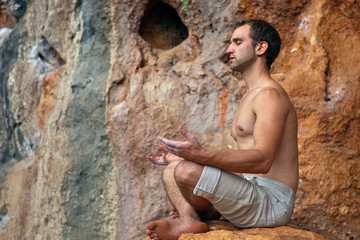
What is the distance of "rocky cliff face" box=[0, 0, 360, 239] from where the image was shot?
3.89 meters

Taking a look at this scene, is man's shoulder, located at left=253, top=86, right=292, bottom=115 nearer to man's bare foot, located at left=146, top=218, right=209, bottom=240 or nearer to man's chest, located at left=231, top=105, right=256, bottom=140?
man's chest, located at left=231, top=105, right=256, bottom=140

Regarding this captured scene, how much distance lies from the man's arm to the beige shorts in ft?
0.26

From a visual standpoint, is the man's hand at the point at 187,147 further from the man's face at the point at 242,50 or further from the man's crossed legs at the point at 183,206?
the man's face at the point at 242,50

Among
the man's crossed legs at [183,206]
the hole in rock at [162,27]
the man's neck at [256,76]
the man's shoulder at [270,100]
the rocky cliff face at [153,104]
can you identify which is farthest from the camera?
the hole in rock at [162,27]

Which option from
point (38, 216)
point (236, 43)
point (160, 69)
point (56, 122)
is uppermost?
point (236, 43)

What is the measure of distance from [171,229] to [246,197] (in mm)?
442

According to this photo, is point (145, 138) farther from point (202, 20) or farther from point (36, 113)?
point (36, 113)

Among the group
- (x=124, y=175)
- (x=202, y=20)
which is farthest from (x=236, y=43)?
(x=124, y=175)

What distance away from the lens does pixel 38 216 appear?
16.8ft

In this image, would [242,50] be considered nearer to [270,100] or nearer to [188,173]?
[270,100]

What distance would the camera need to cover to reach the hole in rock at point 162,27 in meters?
5.00

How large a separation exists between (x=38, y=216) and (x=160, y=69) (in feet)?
6.71

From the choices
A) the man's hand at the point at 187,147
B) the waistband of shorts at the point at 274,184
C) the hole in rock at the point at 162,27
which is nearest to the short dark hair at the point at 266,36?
the waistband of shorts at the point at 274,184

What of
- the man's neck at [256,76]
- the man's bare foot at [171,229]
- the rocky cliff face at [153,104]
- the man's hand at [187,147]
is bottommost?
the rocky cliff face at [153,104]
